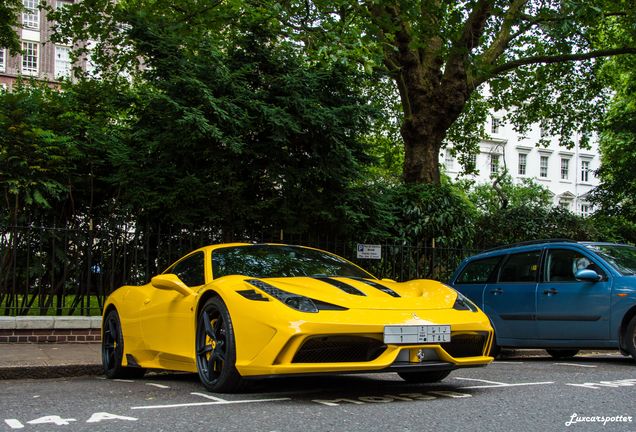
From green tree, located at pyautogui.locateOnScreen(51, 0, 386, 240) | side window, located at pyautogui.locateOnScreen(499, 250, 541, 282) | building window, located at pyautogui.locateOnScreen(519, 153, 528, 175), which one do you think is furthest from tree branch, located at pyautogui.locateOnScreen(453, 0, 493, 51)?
building window, located at pyautogui.locateOnScreen(519, 153, 528, 175)

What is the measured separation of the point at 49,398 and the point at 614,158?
18742mm

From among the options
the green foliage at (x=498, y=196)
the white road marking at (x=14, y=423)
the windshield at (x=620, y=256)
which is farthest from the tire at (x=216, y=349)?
the green foliage at (x=498, y=196)

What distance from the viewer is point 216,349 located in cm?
560

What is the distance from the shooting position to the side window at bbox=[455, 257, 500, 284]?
10512mm

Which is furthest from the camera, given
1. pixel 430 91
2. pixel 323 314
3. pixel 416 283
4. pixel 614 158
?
pixel 614 158

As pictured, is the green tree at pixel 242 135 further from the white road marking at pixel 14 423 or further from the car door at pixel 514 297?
the white road marking at pixel 14 423

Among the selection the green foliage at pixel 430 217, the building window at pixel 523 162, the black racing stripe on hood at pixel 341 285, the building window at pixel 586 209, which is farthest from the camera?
the building window at pixel 523 162

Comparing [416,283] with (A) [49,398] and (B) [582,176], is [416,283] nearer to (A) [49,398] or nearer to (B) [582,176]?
(A) [49,398]

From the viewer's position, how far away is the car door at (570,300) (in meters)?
8.73

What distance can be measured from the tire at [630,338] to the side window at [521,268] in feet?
4.89

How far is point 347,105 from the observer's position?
40.3ft

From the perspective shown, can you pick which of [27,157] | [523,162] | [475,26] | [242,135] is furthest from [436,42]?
[523,162]

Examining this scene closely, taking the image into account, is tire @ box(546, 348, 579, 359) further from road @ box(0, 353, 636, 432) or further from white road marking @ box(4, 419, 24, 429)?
white road marking @ box(4, 419, 24, 429)

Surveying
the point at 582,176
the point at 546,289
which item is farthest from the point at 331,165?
the point at 582,176
